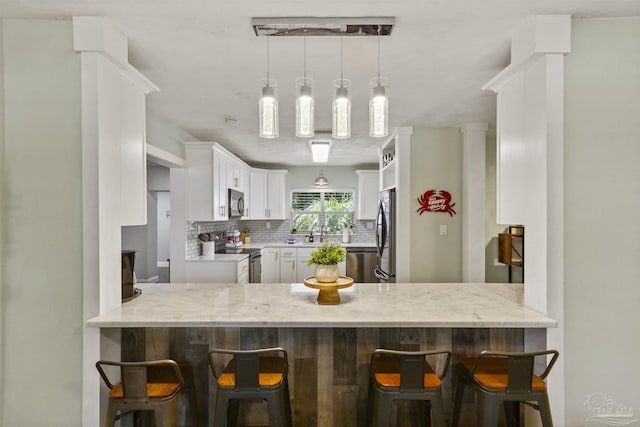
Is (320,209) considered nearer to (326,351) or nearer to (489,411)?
(326,351)

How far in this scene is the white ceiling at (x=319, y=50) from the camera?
5.66 ft

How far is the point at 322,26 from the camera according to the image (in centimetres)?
182

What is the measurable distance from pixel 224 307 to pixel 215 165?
8.65 ft

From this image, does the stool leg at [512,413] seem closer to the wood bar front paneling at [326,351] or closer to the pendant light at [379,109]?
the wood bar front paneling at [326,351]

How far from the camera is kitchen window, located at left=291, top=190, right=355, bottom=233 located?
6672mm

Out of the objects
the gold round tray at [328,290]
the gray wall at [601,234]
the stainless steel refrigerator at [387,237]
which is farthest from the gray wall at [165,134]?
the gray wall at [601,234]

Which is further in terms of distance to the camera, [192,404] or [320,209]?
[320,209]

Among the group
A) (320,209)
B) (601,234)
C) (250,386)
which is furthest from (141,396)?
(320,209)

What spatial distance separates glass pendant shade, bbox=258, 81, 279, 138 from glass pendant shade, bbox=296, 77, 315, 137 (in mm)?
128

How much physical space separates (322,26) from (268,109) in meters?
0.52

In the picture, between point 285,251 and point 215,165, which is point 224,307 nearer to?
point 215,165

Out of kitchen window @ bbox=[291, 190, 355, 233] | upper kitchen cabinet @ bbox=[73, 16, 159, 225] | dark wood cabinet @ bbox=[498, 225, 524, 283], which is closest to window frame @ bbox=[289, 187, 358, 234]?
kitchen window @ bbox=[291, 190, 355, 233]

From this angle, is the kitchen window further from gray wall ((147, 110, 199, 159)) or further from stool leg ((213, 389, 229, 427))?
stool leg ((213, 389, 229, 427))

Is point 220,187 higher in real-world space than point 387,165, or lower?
lower
